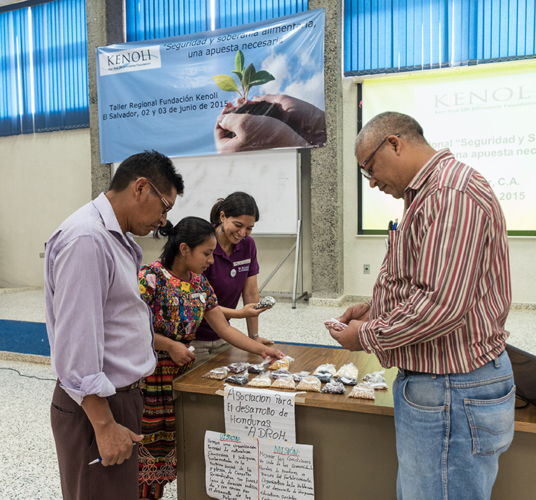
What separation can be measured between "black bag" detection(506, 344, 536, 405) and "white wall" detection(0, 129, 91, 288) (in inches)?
263

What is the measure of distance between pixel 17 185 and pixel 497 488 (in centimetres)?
796

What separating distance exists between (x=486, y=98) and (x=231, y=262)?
165 inches

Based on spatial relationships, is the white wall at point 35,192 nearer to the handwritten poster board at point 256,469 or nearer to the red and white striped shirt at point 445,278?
the handwritten poster board at point 256,469

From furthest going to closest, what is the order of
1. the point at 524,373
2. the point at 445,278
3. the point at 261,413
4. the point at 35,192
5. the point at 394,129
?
the point at 35,192 < the point at 261,413 < the point at 524,373 < the point at 394,129 < the point at 445,278

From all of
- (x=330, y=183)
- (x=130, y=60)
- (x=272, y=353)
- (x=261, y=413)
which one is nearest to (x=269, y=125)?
(x=330, y=183)

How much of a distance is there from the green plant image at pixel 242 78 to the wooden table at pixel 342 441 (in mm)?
4408

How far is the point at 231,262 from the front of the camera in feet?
7.04

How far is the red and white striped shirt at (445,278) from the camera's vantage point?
2.94ft

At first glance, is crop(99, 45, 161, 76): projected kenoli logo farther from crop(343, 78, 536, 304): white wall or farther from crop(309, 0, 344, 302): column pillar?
crop(343, 78, 536, 304): white wall

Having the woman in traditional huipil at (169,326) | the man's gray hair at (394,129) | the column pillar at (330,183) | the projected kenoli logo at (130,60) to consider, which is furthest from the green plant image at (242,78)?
the man's gray hair at (394,129)

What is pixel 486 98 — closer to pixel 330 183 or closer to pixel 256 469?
pixel 330 183

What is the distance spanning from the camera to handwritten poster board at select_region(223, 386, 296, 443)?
1.41 m

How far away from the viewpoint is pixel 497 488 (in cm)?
125

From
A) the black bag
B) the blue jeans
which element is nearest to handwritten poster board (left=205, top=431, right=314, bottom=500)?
the blue jeans
